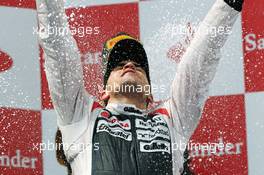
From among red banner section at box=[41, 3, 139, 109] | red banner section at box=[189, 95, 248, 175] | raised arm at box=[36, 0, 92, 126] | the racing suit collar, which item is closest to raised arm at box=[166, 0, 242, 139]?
the racing suit collar

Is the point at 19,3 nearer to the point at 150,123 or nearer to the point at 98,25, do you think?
the point at 98,25

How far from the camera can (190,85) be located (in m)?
2.11

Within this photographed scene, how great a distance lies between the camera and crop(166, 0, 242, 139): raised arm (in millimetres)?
2076

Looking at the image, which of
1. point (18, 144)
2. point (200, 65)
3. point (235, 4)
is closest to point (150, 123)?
point (200, 65)

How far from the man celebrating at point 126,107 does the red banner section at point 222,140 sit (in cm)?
43

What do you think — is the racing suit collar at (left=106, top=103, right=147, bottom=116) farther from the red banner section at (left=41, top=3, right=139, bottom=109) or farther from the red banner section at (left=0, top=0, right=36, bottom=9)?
the red banner section at (left=0, top=0, right=36, bottom=9)

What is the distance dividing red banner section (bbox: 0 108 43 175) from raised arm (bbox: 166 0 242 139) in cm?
64

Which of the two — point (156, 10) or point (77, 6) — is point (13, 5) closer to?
point (77, 6)

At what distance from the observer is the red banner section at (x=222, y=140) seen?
2578mm

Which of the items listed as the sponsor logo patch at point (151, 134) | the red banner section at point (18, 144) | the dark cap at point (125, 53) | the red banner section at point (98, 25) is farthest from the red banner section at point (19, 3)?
the sponsor logo patch at point (151, 134)

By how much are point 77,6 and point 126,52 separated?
51cm

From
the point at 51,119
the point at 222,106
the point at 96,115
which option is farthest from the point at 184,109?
the point at 51,119

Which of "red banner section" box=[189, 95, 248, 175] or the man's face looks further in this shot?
"red banner section" box=[189, 95, 248, 175]

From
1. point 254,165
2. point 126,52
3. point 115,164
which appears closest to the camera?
point 115,164
